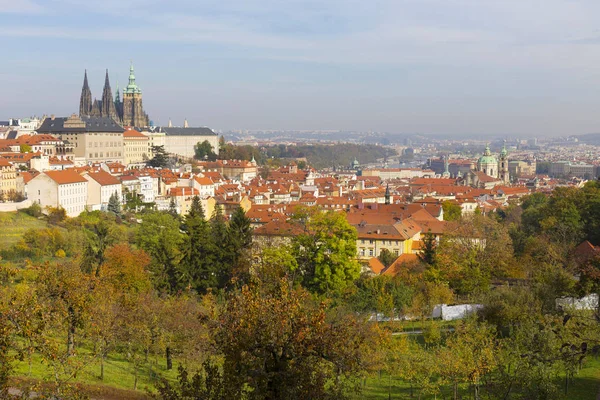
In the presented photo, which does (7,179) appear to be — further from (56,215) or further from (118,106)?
(118,106)

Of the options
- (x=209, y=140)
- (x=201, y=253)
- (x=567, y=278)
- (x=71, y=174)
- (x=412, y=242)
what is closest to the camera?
(x=567, y=278)

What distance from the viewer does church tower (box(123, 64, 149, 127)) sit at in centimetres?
13175

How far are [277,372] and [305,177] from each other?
101 m

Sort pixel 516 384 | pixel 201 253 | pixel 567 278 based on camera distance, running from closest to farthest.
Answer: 1. pixel 516 384
2. pixel 567 278
3. pixel 201 253

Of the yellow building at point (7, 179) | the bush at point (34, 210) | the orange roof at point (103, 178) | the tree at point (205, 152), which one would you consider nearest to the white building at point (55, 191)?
the bush at point (34, 210)

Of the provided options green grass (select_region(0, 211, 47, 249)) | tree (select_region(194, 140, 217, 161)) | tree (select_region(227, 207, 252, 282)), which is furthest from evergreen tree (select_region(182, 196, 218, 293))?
tree (select_region(194, 140, 217, 161))

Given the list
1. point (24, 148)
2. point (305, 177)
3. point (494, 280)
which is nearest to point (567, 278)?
point (494, 280)

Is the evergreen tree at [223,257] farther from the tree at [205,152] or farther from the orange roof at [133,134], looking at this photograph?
the tree at [205,152]

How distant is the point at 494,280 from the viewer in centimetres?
3650

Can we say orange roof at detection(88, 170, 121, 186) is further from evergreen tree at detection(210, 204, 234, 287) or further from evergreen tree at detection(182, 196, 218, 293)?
evergreen tree at detection(182, 196, 218, 293)

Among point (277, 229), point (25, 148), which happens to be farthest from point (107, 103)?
point (277, 229)

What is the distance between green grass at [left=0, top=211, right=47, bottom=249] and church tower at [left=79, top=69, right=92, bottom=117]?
66.4 m

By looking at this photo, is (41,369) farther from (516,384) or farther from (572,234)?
(572,234)

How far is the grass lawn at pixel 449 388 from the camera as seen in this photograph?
19609 millimetres
